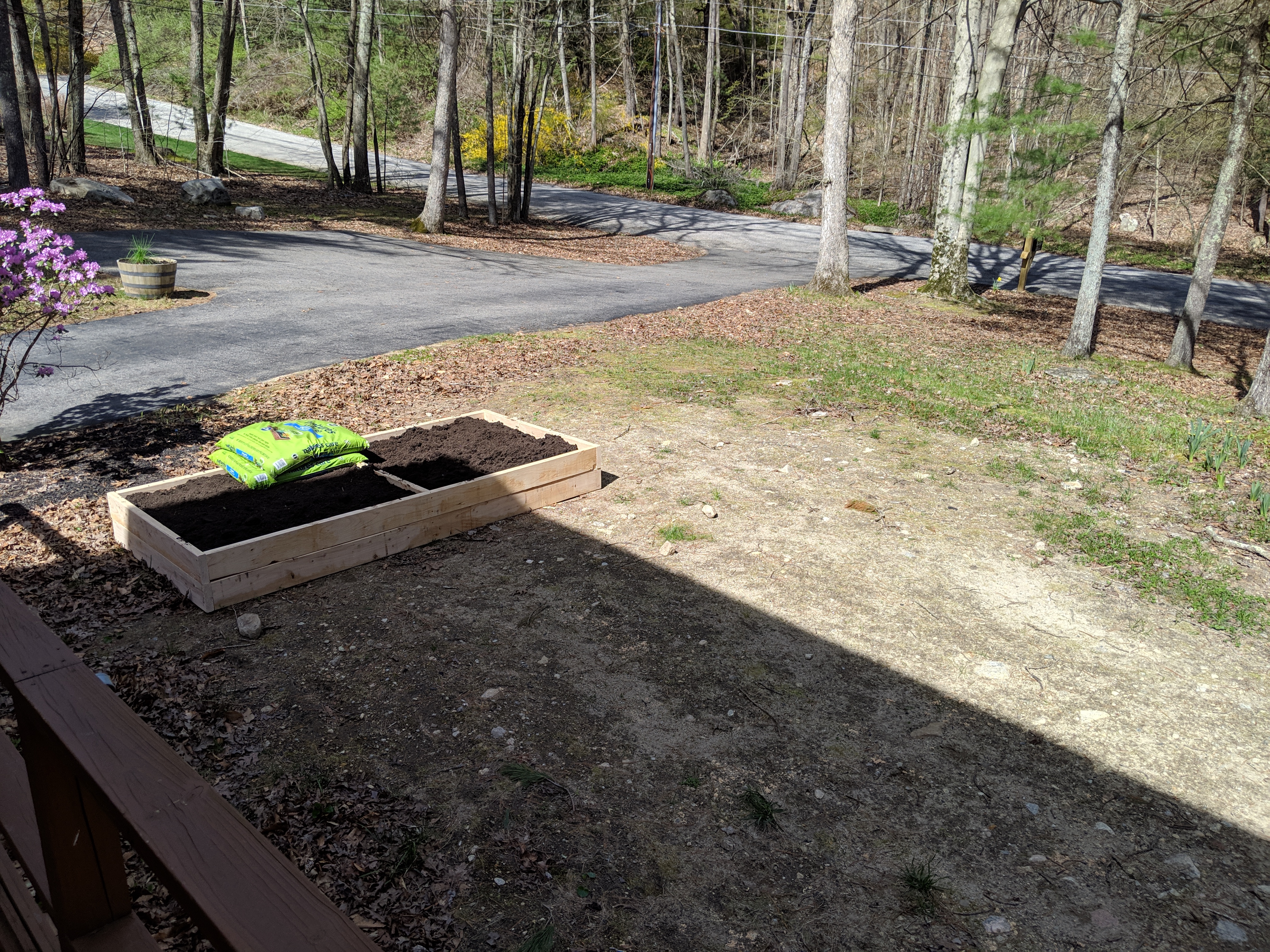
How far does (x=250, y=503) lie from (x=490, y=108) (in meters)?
16.0

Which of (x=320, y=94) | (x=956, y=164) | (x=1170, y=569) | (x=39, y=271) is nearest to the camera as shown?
(x=1170, y=569)

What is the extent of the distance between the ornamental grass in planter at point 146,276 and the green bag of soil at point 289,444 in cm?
614

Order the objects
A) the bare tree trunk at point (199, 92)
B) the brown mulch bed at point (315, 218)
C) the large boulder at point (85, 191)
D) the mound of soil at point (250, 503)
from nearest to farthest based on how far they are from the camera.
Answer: the mound of soil at point (250, 503) → the brown mulch bed at point (315, 218) → the large boulder at point (85, 191) → the bare tree trunk at point (199, 92)

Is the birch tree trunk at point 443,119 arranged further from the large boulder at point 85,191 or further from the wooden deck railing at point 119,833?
the wooden deck railing at point 119,833

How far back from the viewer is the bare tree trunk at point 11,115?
1243cm

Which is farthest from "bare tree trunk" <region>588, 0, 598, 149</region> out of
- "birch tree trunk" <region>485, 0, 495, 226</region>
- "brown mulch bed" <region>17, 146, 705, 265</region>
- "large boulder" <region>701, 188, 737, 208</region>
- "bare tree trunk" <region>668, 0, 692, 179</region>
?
"birch tree trunk" <region>485, 0, 495, 226</region>

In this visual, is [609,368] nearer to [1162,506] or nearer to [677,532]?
[677,532]

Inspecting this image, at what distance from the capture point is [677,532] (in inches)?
213

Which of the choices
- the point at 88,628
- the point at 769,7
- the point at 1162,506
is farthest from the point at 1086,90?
the point at 769,7

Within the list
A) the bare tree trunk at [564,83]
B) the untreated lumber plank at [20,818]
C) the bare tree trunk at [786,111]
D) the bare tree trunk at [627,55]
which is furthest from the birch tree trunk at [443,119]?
the bare tree trunk at [627,55]

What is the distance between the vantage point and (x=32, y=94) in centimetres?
1529

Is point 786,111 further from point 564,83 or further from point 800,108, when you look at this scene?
point 564,83

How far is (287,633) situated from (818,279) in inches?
459

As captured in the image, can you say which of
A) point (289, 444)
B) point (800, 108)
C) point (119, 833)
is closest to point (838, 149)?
point (289, 444)
